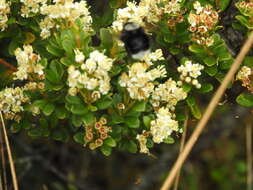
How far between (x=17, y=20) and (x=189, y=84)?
0.77 meters

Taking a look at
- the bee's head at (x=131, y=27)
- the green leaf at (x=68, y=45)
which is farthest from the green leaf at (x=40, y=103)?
the bee's head at (x=131, y=27)

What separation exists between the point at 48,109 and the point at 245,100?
0.78 metres

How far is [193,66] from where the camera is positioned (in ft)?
5.76

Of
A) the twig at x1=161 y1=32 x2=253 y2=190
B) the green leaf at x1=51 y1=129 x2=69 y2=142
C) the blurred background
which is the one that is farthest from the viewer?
the blurred background

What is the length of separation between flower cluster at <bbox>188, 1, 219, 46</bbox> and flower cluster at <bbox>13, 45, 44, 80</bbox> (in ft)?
1.95

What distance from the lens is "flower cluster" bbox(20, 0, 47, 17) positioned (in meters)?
1.77

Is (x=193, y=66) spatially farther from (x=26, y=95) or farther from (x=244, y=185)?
(x=244, y=185)

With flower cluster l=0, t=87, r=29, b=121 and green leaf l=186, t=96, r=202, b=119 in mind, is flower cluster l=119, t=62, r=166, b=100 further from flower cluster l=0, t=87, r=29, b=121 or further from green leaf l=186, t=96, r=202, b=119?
flower cluster l=0, t=87, r=29, b=121

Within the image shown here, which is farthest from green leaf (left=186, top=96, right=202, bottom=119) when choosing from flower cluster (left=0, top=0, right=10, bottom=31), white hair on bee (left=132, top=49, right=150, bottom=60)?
flower cluster (left=0, top=0, right=10, bottom=31)

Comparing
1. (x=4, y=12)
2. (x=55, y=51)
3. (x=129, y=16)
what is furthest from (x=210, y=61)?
(x=4, y=12)

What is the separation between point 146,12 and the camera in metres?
1.72

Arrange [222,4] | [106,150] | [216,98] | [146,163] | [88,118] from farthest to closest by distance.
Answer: [146,163]
[222,4]
[106,150]
[88,118]
[216,98]

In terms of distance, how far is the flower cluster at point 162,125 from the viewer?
169cm

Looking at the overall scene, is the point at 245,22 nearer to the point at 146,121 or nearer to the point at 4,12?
the point at 146,121
